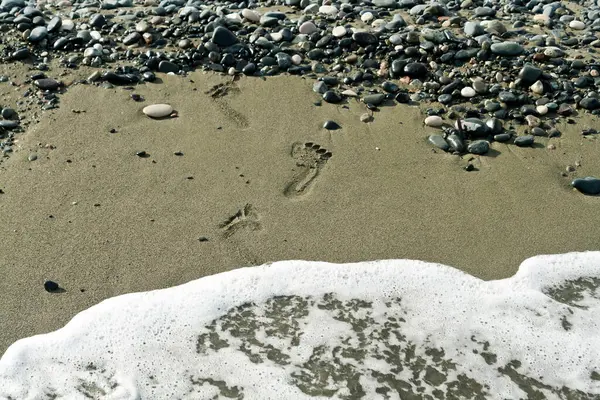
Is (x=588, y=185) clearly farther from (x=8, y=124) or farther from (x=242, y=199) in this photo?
(x=8, y=124)

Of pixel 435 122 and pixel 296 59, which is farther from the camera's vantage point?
pixel 296 59

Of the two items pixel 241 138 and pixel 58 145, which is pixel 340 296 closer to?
pixel 241 138

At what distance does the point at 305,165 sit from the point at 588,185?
195cm

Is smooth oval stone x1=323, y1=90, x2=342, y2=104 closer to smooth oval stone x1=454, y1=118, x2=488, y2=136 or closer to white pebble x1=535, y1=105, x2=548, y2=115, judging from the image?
smooth oval stone x1=454, y1=118, x2=488, y2=136

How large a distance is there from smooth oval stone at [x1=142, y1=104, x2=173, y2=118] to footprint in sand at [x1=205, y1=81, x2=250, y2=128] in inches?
15.4


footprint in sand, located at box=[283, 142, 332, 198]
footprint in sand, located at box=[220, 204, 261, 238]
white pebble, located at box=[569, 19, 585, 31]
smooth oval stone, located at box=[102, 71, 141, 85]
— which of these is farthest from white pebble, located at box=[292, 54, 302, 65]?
white pebble, located at box=[569, 19, 585, 31]

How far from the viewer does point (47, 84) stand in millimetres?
5930

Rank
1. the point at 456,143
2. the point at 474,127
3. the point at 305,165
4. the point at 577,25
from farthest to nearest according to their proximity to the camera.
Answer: the point at 577,25 < the point at 474,127 < the point at 456,143 < the point at 305,165

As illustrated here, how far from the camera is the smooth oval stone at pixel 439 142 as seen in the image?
529 centimetres

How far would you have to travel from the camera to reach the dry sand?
4.34 m

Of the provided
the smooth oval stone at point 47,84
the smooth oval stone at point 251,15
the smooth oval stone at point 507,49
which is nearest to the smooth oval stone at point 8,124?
the smooth oval stone at point 47,84

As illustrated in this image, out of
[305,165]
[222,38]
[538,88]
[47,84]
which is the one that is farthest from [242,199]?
[538,88]

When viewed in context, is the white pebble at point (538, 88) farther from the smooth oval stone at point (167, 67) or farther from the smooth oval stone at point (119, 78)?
the smooth oval stone at point (119, 78)

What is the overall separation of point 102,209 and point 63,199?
300 mm
